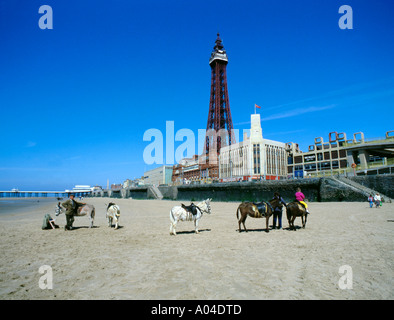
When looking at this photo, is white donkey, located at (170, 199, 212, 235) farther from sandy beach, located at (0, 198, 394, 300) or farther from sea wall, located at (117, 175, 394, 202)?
sea wall, located at (117, 175, 394, 202)

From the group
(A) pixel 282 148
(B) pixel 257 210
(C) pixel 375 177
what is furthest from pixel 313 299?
(A) pixel 282 148

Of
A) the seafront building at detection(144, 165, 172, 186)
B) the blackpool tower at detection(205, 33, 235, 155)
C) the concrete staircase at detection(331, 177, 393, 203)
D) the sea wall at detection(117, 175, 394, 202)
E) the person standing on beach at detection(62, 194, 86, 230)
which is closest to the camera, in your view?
the person standing on beach at detection(62, 194, 86, 230)

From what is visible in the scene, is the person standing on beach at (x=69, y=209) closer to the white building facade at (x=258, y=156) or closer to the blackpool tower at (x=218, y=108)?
the white building facade at (x=258, y=156)

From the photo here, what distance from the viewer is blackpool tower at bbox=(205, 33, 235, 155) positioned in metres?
105

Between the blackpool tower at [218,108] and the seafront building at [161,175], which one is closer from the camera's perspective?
the blackpool tower at [218,108]

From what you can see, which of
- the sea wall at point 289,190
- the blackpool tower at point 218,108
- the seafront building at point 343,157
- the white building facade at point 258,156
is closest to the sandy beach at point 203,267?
the sea wall at point 289,190

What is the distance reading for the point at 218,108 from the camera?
359 feet

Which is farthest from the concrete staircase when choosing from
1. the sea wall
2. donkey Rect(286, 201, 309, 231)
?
donkey Rect(286, 201, 309, 231)

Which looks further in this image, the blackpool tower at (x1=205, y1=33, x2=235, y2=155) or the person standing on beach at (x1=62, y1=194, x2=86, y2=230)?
the blackpool tower at (x1=205, y1=33, x2=235, y2=155)

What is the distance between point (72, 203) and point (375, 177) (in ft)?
105

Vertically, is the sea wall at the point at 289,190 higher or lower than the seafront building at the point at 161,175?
lower

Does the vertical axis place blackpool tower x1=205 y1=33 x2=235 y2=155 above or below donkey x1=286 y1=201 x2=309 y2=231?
above

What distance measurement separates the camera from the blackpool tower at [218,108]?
345ft
